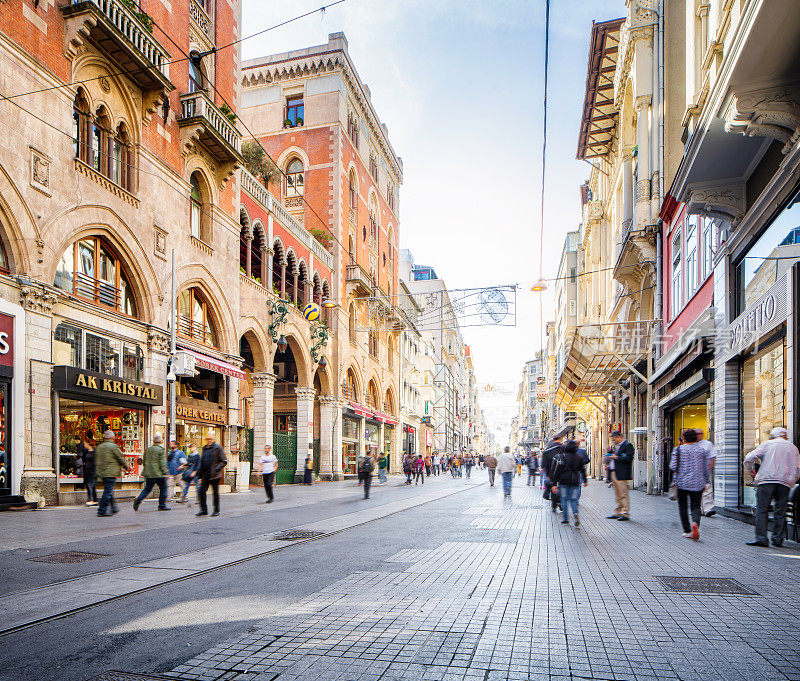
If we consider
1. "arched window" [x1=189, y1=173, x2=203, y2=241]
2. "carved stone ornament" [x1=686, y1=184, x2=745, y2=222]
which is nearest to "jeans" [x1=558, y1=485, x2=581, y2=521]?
"carved stone ornament" [x1=686, y1=184, x2=745, y2=222]

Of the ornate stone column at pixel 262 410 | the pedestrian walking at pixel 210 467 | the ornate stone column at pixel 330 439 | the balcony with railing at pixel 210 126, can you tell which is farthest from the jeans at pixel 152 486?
the ornate stone column at pixel 330 439

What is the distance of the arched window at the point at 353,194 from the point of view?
41281 mm

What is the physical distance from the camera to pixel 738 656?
163 inches

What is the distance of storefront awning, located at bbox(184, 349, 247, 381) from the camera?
21.2m

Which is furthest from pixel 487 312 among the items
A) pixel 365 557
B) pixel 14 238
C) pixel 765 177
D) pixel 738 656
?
pixel 738 656

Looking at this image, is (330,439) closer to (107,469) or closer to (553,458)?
(553,458)

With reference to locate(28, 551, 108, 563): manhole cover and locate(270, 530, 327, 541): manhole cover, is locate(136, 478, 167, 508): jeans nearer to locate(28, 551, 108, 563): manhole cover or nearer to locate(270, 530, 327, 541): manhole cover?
locate(270, 530, 327, 541): manhole cover

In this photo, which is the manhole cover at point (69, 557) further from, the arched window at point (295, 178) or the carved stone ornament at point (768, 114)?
the arched window at point (295, 178)

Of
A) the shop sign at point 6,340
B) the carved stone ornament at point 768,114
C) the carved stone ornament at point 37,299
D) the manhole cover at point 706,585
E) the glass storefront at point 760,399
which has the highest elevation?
the carved stone ornament at point 768,114

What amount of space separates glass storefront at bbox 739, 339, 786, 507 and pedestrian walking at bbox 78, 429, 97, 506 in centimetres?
1360

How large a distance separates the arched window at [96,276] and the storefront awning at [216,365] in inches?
101

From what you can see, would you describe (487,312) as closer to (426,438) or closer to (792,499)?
(792,499)

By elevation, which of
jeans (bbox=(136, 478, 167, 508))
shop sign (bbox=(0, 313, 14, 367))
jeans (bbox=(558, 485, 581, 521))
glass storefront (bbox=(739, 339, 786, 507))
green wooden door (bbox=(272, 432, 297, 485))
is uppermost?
shop sign (bbox=(0, 313, 14, 367))

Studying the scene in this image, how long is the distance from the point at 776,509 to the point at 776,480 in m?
0.46
